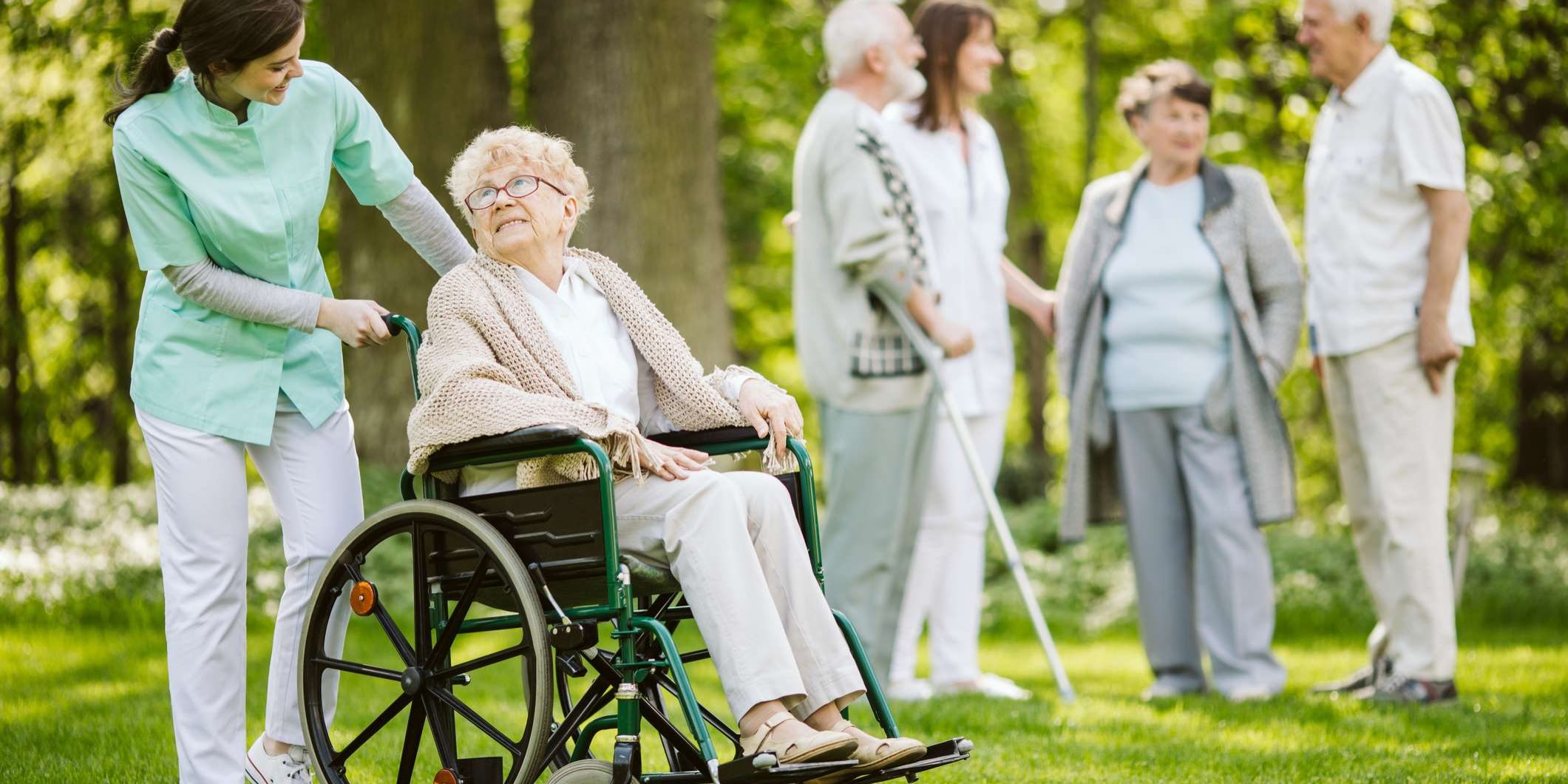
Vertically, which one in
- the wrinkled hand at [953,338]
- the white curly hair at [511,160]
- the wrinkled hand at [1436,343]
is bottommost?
the wrinkled hand at [1436,343]

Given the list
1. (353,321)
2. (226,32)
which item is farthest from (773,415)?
(226,32)

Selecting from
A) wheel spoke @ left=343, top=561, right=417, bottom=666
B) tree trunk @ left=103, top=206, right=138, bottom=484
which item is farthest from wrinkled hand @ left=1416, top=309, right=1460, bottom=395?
tree trunk @ left=103, top=206, right=138, bottom=484

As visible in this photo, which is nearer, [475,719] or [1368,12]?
[475,719]

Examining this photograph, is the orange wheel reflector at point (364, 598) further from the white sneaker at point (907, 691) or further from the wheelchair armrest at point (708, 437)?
the white sneaker at point (907, 691)

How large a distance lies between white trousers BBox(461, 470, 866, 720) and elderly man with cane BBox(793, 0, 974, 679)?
6.18 feet

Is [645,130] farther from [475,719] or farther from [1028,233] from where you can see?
[1028,233]

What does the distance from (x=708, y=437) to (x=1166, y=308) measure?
7.37 ft

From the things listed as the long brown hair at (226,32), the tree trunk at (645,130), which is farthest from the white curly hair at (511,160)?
the tree trunk at (645,130)

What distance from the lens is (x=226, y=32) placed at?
305 centimetres

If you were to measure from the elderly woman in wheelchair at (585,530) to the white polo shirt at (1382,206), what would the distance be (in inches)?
89.9

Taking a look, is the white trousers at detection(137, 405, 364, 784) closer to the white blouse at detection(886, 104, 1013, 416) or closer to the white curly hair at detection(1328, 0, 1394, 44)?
the white blouse at detection(886, 104, 1013, 416)

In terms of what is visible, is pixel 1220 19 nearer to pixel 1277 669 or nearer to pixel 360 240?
pixel 360 240

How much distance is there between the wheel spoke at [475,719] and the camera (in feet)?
9.73

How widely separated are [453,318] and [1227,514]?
277 cm
